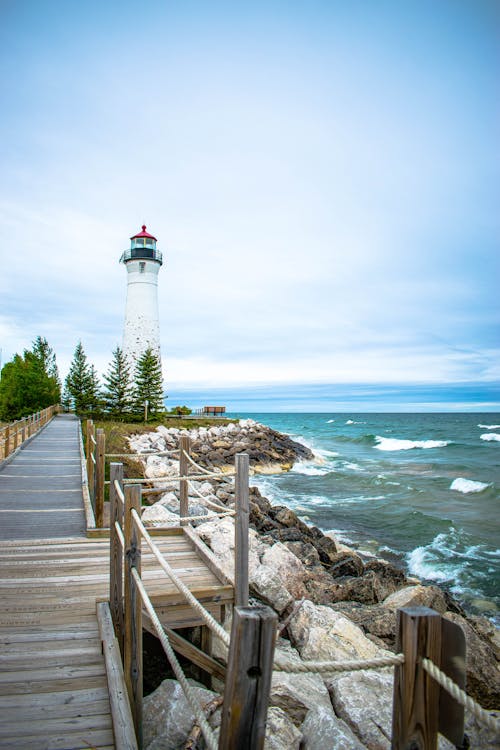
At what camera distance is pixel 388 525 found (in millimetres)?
14000

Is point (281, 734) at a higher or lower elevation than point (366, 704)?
higher

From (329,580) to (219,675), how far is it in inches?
181

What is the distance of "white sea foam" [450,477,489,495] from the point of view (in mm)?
19825

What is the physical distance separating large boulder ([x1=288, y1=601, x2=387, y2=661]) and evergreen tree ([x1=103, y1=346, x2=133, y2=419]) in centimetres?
3225

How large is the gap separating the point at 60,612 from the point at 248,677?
3.32 metres

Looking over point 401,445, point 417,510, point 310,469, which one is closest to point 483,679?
point 417,510

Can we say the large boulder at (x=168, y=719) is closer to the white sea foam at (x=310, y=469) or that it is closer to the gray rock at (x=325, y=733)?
the gray rock at (x=325, y=733)

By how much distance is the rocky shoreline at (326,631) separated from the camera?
130 inches

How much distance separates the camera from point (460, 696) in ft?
4.47

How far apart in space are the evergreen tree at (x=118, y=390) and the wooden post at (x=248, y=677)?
35.6m

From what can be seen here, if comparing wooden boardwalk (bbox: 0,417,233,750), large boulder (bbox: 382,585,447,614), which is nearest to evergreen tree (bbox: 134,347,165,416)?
wooden boardwalk (bbox: 0,417,233,750)

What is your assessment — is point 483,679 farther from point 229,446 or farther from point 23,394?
point 23,394

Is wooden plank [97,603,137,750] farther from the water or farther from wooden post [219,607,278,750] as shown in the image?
the water

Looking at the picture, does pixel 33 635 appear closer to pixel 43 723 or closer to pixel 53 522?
pixel 43 723
